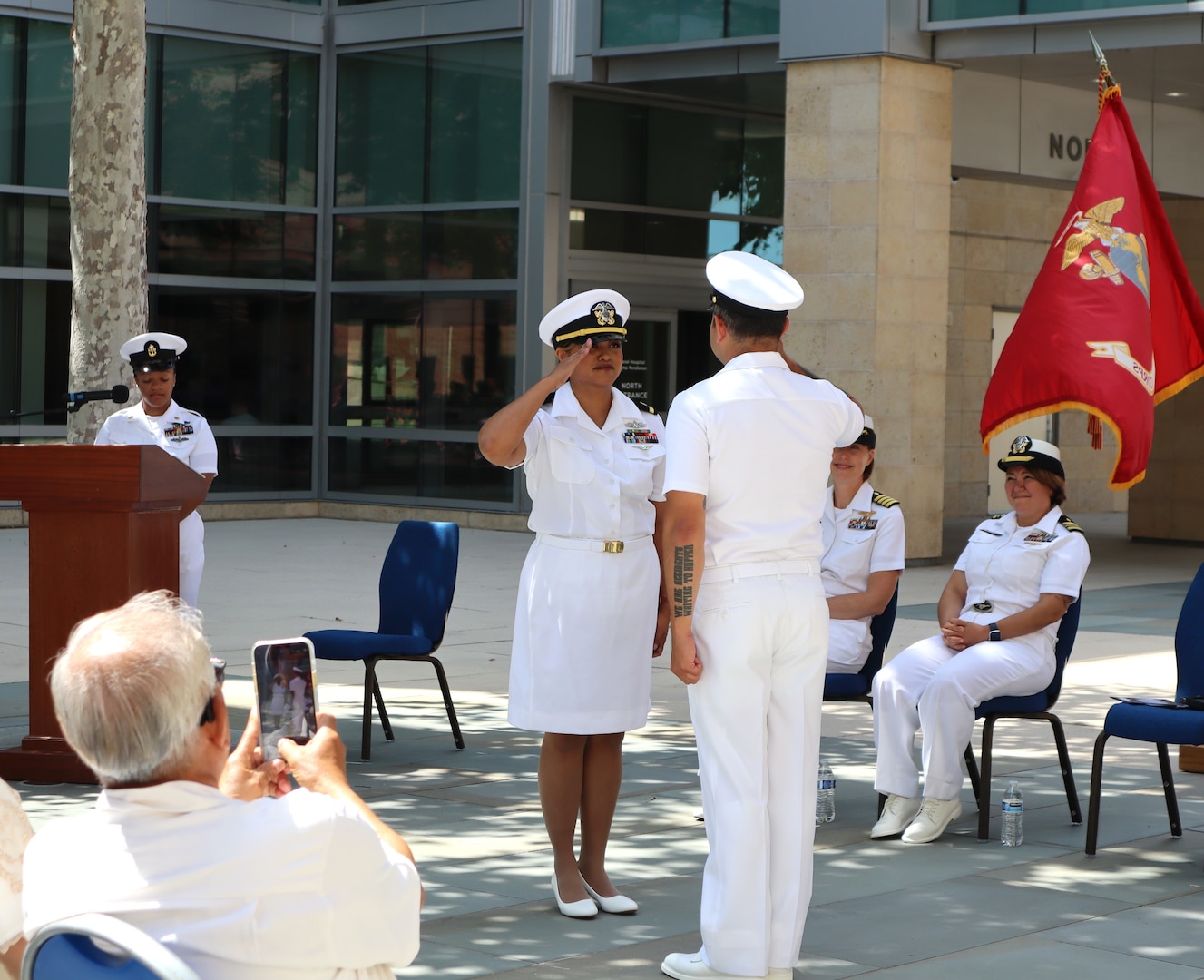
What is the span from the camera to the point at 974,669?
6.32 m

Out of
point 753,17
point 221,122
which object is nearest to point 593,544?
point 753,17

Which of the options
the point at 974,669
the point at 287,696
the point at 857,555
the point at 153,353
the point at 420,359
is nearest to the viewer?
the point at 287,696

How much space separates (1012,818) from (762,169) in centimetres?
1648

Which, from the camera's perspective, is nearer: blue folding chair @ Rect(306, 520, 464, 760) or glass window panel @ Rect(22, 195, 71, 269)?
blue folding chair @ Rect(306, 520, 464, 760)

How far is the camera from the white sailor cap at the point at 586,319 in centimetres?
529

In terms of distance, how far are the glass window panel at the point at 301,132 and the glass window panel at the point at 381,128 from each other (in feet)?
0.97

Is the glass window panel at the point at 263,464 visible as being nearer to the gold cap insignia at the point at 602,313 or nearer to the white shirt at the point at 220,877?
the gold cap insignia at the point at 602,313

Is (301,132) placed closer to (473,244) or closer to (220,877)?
(473,244)

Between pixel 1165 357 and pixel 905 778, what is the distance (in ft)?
9.12

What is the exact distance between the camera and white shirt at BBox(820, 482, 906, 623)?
671 cm

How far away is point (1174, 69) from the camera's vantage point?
1667 centimetres

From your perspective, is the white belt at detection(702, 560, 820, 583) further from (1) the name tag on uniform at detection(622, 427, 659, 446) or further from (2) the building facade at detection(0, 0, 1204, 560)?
(2) the building facade at detection(0, 0, 1204, 560)

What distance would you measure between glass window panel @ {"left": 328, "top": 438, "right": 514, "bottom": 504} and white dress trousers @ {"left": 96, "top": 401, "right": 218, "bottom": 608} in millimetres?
10999

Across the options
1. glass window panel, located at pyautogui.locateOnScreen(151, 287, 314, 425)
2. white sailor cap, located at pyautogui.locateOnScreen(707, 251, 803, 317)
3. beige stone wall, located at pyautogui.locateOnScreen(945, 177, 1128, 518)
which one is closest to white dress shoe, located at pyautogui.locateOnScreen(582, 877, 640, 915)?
white sailor cap, located at pyautogui.locateOnScreen(707, 251, 803, 317)
